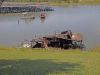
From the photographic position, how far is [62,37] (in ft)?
61.2

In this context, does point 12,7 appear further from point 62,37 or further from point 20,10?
point 62,37

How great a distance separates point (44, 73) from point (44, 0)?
16160cm

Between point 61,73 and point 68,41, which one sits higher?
point 61,73

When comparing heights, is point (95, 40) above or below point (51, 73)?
below

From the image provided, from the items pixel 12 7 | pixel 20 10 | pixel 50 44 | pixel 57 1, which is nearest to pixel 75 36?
pixel 50 44

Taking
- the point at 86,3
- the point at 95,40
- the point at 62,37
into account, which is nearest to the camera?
the point at 62,37

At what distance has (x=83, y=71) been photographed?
23.9ft

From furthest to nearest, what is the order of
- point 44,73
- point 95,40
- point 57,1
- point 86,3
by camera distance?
point 57,1 → point 86,3 → point 95,40 → point 44,73

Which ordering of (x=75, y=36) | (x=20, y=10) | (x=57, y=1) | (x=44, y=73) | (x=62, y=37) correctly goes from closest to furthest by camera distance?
1. (x=44, y=73)
2. (x=62, y=37)
3. (x=75, y=36)
4. (x=20, y=10)
5. (x=57, y=1)

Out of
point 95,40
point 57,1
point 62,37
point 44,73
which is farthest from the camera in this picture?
point 57,1

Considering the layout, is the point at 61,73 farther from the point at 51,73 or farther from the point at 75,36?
the point at 75,36

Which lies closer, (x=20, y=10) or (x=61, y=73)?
(x=61, y=73)

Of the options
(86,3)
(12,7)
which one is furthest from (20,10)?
(86,3)

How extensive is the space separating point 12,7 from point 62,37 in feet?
240
